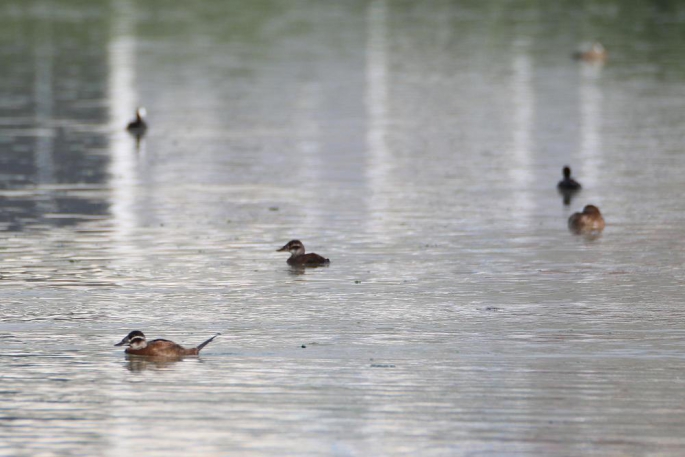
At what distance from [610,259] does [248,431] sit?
938cm

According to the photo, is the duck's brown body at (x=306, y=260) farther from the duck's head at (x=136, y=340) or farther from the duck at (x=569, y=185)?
the duck at (x=569, y=185)

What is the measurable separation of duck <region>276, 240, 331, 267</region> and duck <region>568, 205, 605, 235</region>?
179 inches

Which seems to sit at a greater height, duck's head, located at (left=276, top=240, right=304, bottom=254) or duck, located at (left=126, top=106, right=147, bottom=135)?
duck, located at (left=126, top=106, right=147, bottom=135)

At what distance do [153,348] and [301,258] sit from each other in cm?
547

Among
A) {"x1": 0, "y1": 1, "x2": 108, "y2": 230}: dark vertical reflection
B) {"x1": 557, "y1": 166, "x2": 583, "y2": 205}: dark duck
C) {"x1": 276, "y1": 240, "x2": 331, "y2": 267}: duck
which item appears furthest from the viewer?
{"x1": 557, "y1": 166, "x2": 583, "y2": 205}: dark duck

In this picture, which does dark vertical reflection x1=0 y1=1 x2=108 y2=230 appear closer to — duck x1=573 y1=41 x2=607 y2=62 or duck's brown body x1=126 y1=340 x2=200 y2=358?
duck's brown body x1=126 y1=340 x2=200 y2=358

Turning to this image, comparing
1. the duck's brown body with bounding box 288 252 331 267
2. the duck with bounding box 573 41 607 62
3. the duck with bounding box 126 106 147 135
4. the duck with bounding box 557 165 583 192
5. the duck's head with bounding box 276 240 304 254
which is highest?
the duck with bounding box 573 41 607 62

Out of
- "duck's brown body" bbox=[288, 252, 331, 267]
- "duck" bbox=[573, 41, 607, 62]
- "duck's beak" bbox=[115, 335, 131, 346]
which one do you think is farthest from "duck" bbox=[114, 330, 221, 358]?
"duck" bbox=[573, 41, 607, 62]

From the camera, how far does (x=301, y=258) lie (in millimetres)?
19953

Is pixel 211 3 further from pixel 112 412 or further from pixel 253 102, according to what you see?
pixel 112 412

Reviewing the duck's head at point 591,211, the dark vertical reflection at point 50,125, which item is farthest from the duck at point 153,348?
the duck's head at point 591,211

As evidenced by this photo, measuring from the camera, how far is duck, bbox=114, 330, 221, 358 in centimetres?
1466

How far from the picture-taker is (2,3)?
344ft

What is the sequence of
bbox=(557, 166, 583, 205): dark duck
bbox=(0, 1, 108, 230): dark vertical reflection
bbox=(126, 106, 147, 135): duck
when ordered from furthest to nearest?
bbox=(126, 106, 147, 135): duck
bbox=(557, 166, 583, 205): dark duck
bbox=(0, 1, 108, 230): dark vertical reflection
